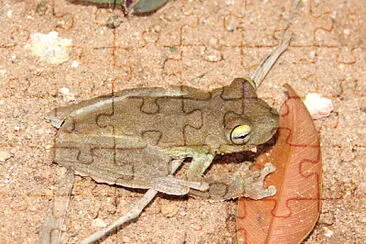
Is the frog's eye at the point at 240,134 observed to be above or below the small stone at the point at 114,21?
below

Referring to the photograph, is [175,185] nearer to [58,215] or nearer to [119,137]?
[119,137]

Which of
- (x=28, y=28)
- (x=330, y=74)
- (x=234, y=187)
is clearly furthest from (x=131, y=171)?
(x=330, y=74)

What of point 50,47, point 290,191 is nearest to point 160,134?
point 290,191

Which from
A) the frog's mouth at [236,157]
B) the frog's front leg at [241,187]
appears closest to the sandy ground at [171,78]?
the frog's front leg at [241,187]

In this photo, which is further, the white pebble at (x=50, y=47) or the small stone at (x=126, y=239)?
the white pebble at (x=50, y=47)

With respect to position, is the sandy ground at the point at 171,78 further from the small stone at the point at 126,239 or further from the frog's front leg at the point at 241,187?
the frog's front leg at the point at 241,187

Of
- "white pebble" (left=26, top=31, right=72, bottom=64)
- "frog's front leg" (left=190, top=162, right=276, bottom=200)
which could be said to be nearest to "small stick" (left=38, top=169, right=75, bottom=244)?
"frog's front leg" (left=190, top=162, right=276, bottom=200)

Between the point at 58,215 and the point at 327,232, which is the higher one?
the point at 58,215

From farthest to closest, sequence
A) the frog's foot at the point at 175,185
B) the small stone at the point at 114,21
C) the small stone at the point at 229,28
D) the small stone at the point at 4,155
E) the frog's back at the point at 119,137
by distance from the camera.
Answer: the small stone at the point at 229,28 < the small stone at the point at 114,21 < the small stone at the point at 4,155 < the frog's foot at the point at 175,185 < the frog's back at the point at 119,137
